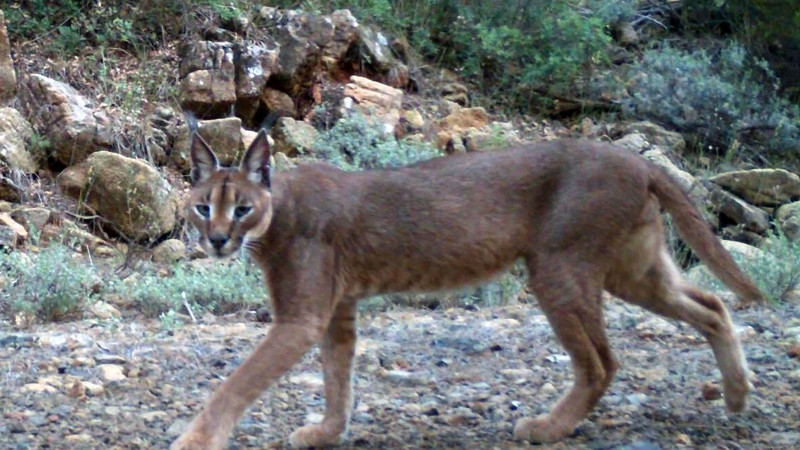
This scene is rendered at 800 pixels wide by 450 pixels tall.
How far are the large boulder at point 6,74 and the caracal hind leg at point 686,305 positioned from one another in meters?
7.02

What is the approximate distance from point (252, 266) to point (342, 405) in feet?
11.1

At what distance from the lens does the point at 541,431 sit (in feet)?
16.5

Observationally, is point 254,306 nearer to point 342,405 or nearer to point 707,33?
point 342,405

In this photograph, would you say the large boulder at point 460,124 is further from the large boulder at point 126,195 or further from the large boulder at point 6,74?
the large boulder at point 6,74

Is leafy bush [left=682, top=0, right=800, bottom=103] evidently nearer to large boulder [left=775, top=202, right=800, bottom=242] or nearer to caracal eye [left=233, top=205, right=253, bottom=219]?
large boulder [left=775, top=202, right=800, bottom=242]

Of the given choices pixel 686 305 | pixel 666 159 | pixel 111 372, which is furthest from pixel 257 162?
pixel 666 159

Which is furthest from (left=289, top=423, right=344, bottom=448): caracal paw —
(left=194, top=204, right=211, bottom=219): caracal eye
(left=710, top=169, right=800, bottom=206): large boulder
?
(left=710, top=169, right=800, bottom=206): large boulder

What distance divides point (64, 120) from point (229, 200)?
6.08 meters

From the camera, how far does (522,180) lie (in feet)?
17.3

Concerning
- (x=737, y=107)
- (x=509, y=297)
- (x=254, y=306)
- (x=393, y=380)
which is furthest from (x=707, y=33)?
(x=393, y=380)

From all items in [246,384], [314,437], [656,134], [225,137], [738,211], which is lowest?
[738,211]

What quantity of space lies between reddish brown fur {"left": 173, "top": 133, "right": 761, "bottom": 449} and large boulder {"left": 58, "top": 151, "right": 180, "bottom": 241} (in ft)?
15.0

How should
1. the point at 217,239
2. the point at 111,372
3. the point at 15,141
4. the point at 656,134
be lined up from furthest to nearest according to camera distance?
the point at 656,134
the point at 15,141
the point at 111,372
the point at 217,239

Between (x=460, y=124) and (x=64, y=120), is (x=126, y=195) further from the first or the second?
(x=460, y=124)
